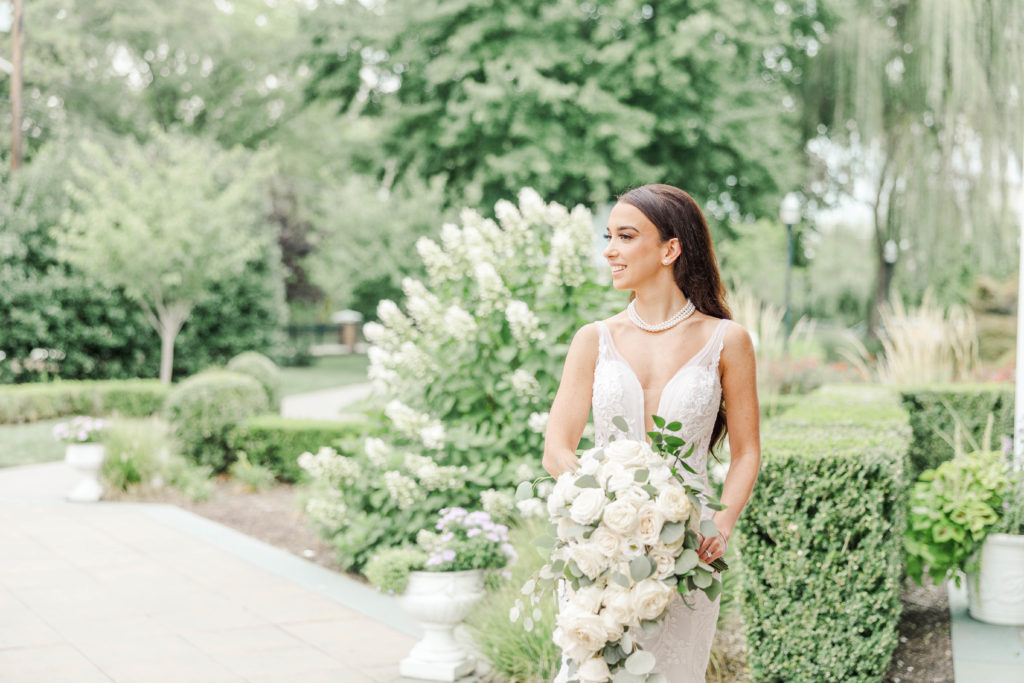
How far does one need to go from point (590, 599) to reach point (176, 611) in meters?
4.00

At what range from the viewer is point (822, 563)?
4.01 m

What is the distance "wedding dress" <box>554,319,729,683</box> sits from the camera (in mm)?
2441

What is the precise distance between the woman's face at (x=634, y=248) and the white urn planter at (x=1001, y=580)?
3.60m

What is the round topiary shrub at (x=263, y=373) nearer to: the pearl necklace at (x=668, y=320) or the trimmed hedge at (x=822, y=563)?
the trimmed hedge at (x=822, y=563)

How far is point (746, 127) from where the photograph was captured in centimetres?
1439

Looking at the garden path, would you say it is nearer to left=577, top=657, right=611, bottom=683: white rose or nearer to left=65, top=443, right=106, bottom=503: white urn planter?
left=65, top=443, right=106, bottom=503: white urn planter

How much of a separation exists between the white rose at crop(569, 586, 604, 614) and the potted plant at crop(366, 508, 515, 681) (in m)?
2.34

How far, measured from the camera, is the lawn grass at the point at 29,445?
38.7 ft

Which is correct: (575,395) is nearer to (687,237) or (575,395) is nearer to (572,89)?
(687,237)

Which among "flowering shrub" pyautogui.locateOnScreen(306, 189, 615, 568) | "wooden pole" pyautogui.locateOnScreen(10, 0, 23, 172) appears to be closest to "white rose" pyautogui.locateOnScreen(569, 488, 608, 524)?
"flowering shrub" pyautogui.locateOnScreen(306, 189, 615, 568)

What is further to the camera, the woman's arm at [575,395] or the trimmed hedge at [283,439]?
the trimmed hedge at [283,439]

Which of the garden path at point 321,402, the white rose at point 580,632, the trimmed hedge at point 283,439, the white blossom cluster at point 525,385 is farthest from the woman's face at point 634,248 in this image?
the garden path at point 321,402

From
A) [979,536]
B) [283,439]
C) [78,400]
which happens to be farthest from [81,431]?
[979,536]

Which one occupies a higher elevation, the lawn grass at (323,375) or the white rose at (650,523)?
the white rose at (650,523)
